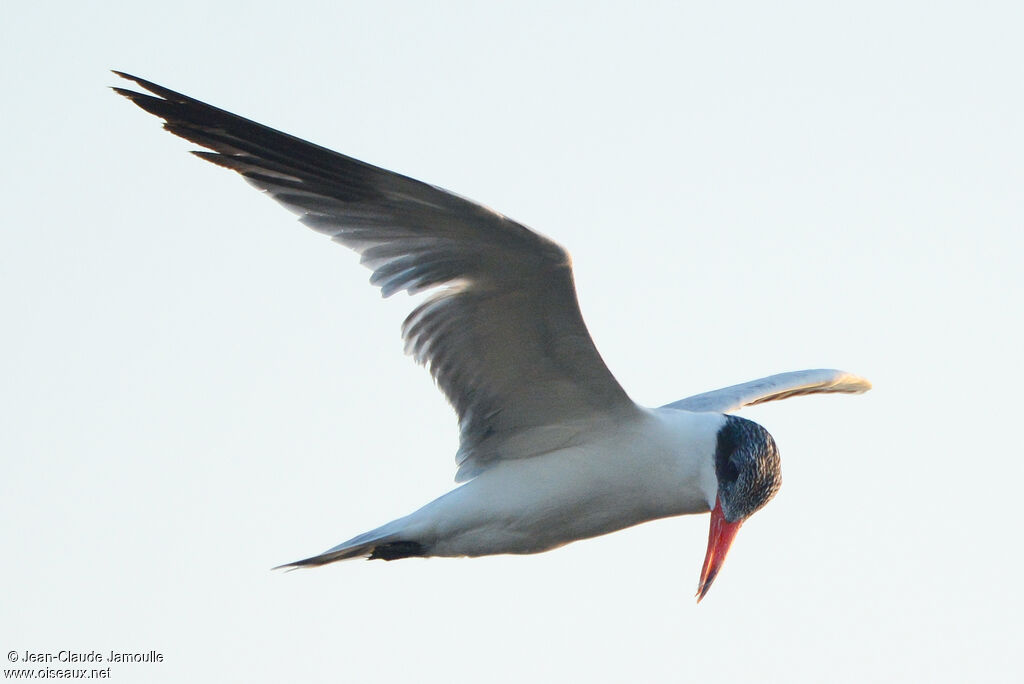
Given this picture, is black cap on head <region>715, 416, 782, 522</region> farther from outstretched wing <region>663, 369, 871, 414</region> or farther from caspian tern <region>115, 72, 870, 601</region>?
outstretched wing <region>663, 369, 871, 414</region>

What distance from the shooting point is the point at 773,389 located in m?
8.38

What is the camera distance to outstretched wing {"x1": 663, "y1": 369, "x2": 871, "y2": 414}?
7.89 metres

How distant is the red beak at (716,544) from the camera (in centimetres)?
636

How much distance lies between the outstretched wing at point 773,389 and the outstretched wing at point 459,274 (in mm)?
1228

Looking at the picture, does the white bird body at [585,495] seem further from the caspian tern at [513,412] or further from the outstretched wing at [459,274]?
the outstretched wing at [459,274]

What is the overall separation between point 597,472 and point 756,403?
2810 mm

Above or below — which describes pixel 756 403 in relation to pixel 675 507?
above

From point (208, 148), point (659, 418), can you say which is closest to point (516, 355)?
point (659, 418)

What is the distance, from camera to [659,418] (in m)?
6.34

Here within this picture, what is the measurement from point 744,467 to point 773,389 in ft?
7.43

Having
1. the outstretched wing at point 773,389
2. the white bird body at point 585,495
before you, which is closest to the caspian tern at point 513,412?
the white bird body at point 585,495

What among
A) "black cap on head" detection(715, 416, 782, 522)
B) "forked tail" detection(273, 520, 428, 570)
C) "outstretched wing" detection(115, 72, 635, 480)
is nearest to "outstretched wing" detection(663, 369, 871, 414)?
"black cap on head" detection(715, 416, 782, 522)

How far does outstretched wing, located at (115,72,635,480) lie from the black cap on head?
0.49 metres

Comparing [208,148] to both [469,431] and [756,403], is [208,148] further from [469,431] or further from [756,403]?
[756,403]
